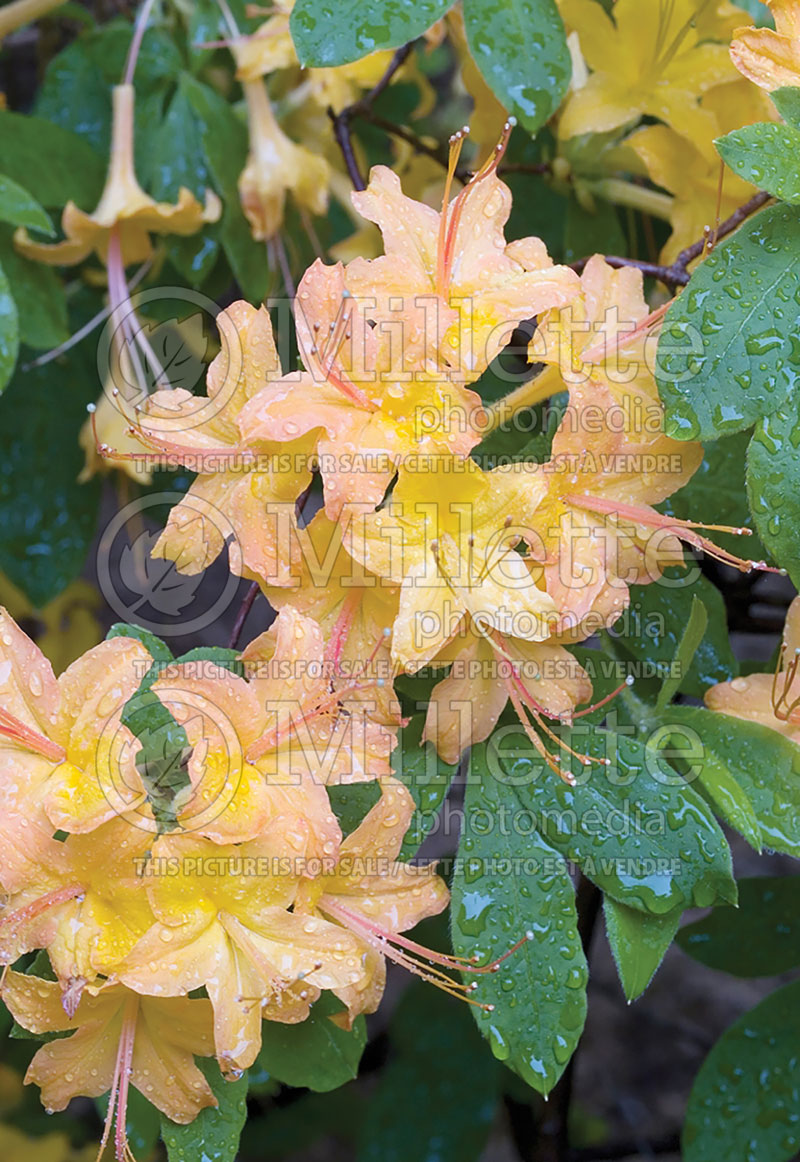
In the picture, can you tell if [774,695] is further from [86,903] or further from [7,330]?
[7,330]

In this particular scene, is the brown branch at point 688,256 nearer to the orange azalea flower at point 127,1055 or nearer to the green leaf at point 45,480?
the orange azalea flower at point 127,1055

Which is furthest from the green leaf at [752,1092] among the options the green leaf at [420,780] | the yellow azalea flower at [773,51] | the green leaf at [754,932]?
the yellow azalea flower at [773,51]

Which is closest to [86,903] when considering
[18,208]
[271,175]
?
[18,208]

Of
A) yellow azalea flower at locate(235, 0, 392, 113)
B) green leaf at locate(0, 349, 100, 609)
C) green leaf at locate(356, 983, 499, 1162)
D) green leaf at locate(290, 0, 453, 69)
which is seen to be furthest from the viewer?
green leaf at locate(356, 983, 499, 1162)

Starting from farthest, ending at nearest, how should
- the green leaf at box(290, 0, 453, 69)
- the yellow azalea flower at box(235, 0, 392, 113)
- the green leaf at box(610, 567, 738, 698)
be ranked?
the yellow azalea flower at box(235, 0, 392, 113), the green leaf at box(610, 567, 738, 698), the green leaf at box(290, 0, 453, 69)

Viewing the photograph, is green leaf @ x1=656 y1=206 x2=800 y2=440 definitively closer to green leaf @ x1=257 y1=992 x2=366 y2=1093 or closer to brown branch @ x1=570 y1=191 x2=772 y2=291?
Answer: brown branch @ x1=570 y1=191 x2=772 y2=291

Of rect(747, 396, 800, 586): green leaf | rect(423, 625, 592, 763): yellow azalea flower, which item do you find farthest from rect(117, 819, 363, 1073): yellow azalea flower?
rect(747, 396, 800, 586): green leaf
